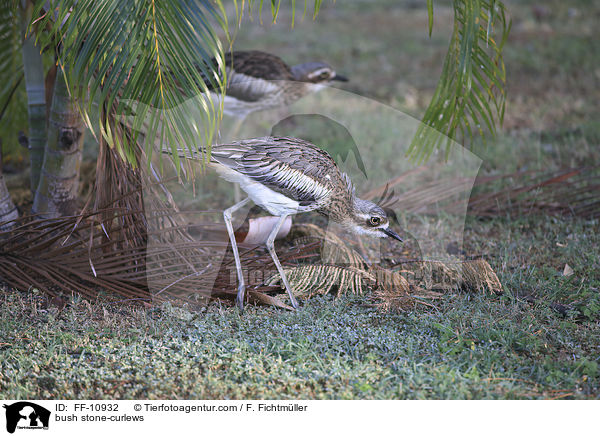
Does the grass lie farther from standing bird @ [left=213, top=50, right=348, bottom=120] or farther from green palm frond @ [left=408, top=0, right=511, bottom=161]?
standing bird @ [left=213, top=50, right=348, bottom=120]

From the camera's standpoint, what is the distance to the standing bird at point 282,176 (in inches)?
126

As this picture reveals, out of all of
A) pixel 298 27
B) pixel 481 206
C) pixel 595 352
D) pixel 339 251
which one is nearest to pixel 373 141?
pixel 481 206

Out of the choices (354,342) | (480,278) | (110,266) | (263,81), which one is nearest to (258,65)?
(263,81)

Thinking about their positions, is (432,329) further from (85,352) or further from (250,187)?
(85,352)

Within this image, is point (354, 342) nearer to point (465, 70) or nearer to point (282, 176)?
point (282, 176)

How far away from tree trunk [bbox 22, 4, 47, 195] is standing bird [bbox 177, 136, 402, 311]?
1.56 metres

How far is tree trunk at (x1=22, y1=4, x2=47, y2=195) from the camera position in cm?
392

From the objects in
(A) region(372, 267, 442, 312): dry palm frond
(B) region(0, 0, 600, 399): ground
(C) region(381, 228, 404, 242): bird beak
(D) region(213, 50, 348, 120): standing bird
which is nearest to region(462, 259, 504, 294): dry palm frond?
(B) region(0, 0, 600, 399): ground

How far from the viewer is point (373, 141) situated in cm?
586

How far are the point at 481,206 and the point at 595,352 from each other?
190 centimetres

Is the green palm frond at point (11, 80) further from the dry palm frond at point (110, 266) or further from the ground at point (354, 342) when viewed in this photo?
the ground at point (354, 342)

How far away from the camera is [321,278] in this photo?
11.1 ft

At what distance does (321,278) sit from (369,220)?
0.43 metres
